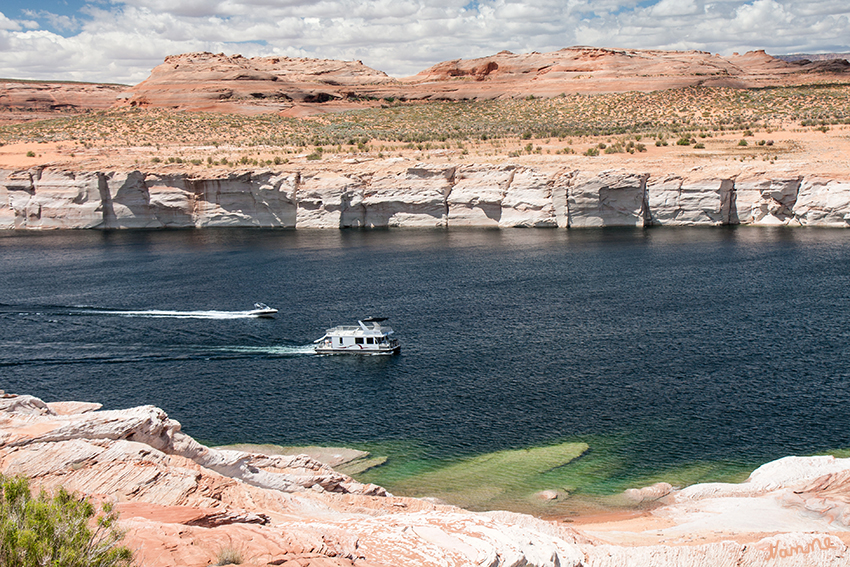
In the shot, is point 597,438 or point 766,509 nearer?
point 766,509

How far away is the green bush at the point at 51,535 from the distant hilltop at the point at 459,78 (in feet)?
372

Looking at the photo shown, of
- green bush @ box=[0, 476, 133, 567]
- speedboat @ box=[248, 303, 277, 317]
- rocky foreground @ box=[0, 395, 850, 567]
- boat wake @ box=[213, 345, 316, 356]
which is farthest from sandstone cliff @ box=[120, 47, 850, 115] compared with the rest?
green bush @ box=[0, 476, 133, 567]

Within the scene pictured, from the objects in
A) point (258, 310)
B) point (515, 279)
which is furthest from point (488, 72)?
point (258, 310)

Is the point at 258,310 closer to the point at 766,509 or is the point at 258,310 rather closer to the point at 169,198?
the point at 766,509

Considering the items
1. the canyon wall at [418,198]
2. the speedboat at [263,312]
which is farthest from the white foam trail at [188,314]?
the canyon wall at [418,198]

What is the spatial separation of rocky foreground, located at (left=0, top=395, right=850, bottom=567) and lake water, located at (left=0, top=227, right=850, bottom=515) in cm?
349

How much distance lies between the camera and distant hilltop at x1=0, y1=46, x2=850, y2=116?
12219 centimetres

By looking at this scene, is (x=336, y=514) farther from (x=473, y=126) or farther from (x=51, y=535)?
(x=473, y=126)

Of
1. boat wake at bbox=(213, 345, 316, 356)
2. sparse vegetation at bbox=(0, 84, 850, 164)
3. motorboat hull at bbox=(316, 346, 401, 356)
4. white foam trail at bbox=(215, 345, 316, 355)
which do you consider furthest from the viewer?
sparse vegetation at bbox=(0, 84, 850, 164)

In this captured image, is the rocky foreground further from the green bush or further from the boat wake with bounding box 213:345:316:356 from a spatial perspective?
the boat wake with bounding box 213:345:316:356

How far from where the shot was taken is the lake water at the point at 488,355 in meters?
28.2

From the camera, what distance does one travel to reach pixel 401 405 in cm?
3300

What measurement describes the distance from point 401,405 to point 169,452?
1397cm

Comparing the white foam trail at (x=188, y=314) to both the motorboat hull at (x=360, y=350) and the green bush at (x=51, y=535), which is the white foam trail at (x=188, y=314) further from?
the green bush at (x=51, y=535)
